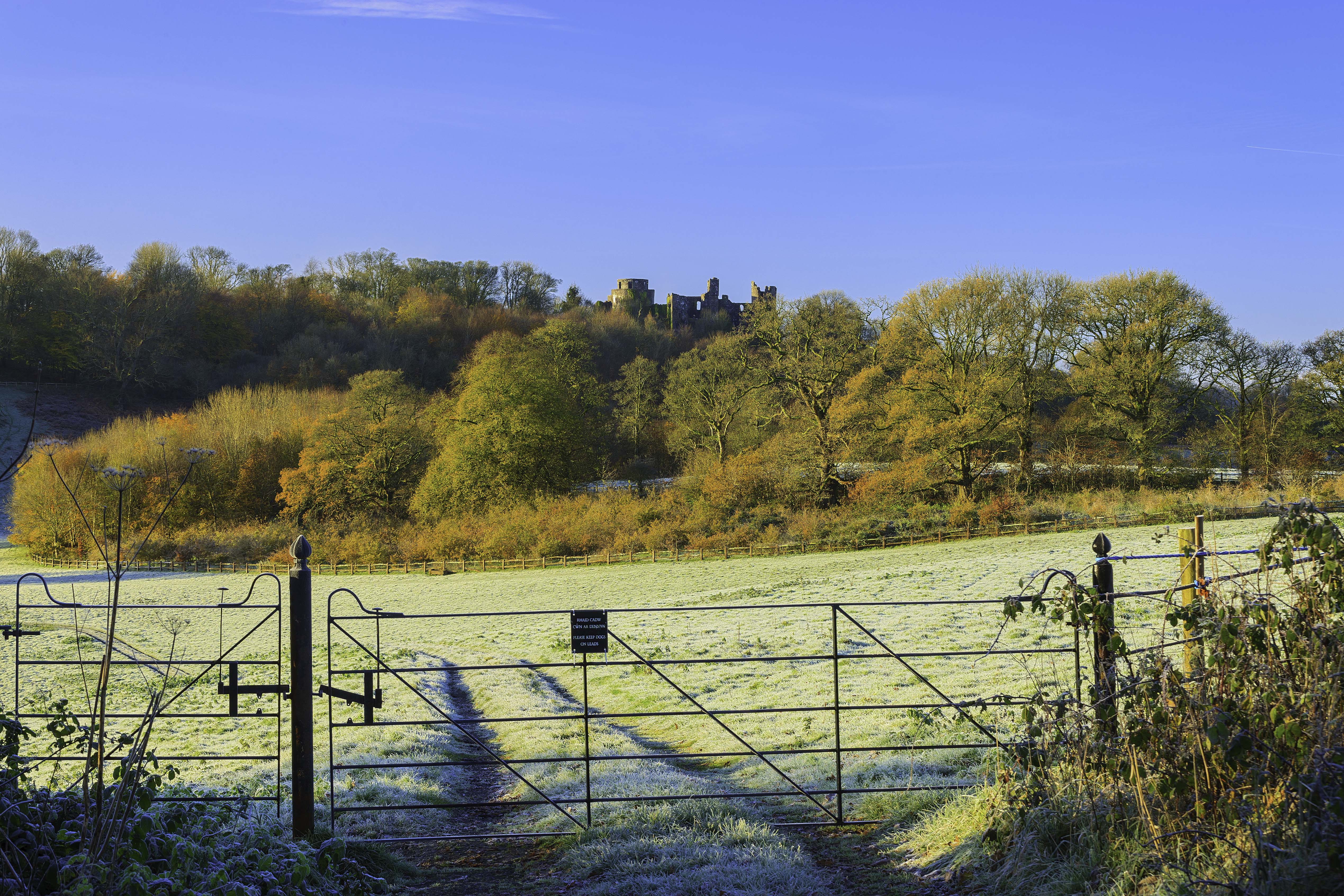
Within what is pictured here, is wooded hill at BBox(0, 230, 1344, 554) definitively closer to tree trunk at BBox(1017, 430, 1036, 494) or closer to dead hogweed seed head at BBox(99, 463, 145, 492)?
tree trunk at BBox(1017, 430, 1036, 494)

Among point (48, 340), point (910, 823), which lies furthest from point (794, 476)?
point (48, 340)

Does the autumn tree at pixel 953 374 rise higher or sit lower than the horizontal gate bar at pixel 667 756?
higher

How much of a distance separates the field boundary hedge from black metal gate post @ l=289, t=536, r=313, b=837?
105 feet

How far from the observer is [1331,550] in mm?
4371

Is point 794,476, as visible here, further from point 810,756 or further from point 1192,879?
point 1192,879

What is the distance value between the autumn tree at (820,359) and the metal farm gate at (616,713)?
21.6 meters

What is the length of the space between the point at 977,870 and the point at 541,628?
1625cm

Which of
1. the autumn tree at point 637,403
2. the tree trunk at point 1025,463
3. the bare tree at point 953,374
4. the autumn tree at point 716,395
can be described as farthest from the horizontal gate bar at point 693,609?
the autumn tree at point 637,403

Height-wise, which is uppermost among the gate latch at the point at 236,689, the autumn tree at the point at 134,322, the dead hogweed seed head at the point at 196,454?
the autumn tree at the point at 134,322

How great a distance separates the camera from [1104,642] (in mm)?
5188

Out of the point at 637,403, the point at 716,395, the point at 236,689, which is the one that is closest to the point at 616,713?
the point at 236,689

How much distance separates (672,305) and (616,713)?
328ft

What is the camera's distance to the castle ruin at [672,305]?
97062 millimetres

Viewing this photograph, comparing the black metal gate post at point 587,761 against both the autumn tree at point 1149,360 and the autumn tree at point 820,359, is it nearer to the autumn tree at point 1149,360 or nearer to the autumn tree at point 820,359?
the autumn tree at point 820,359
